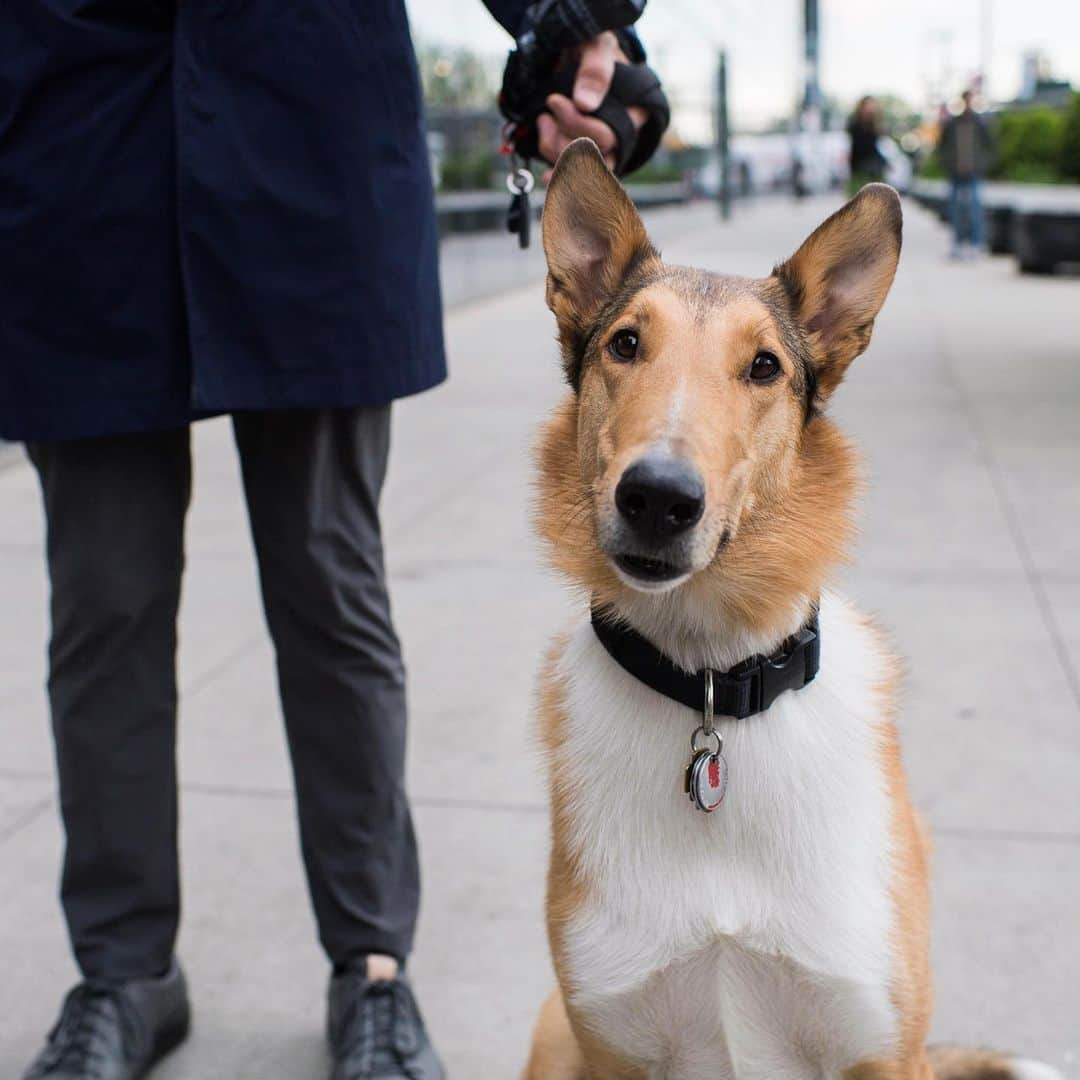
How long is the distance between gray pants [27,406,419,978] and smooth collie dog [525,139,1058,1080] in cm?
54

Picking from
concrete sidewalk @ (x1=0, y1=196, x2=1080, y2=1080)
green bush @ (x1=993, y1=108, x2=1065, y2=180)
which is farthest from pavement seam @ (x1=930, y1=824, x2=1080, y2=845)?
green bush @ (x1=993, y1=108, x2=1065, y2=180)

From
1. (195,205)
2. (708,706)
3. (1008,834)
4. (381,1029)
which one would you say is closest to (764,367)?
(708,706)

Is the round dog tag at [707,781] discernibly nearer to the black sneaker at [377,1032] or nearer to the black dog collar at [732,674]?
the black dog collar at [732,674]

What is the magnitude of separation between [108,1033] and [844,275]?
76.5 inches

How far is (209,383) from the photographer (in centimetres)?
250

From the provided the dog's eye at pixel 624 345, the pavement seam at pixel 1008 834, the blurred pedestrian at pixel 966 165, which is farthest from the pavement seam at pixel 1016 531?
the blurred pedestrian at pixel 966 165

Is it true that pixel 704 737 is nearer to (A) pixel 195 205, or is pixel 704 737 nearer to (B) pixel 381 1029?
(B) pixel 381 1029

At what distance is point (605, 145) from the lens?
270cm

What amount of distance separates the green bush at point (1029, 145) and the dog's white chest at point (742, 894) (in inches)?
943

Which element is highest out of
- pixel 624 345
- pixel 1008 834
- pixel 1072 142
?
pixel 624 345

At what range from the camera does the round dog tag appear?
2.15m

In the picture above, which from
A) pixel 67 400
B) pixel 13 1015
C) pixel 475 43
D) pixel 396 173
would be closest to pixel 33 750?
pixel 13 1015

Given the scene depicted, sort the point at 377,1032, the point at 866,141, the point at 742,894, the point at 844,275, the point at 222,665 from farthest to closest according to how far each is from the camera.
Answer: the point at 866,141, the point at 222,665, the point at 377,1032, the point at 844,275, the point at 742,894

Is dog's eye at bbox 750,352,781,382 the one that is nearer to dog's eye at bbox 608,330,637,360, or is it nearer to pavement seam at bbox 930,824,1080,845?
dog's eye at bbox 608,330,637,360
